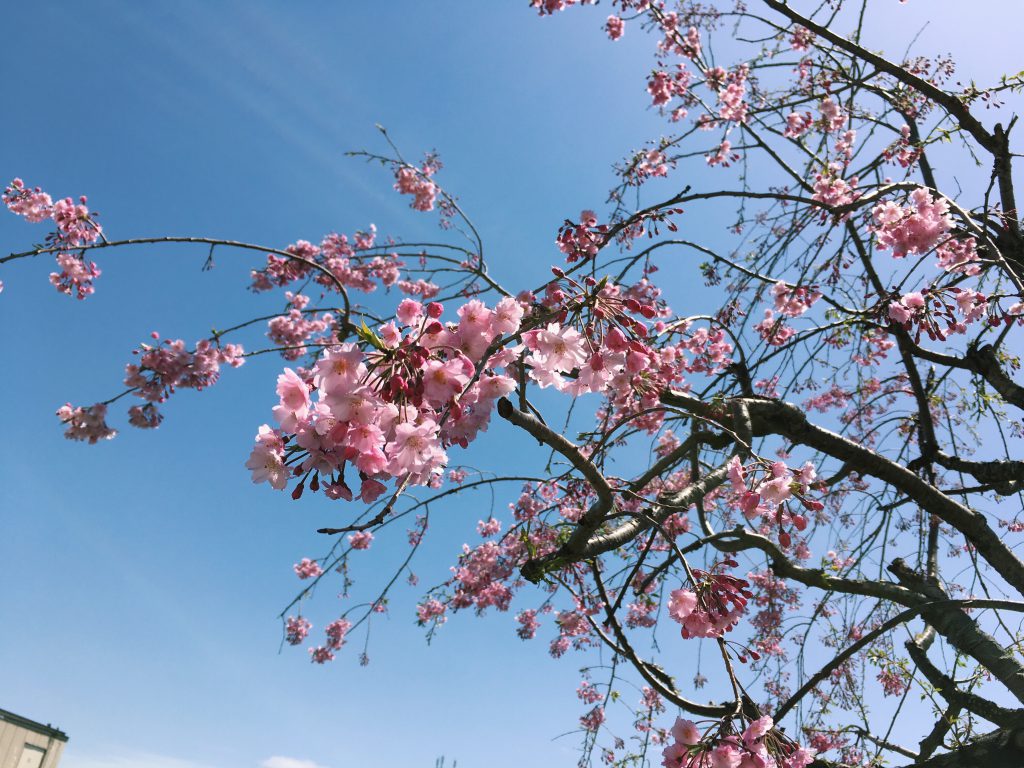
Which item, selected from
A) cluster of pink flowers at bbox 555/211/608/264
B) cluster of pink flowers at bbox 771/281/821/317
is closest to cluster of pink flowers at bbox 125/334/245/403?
cluster of pink flowers at bbox 555/211/608/264

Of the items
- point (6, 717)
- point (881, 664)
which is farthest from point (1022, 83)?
point (6, 717)

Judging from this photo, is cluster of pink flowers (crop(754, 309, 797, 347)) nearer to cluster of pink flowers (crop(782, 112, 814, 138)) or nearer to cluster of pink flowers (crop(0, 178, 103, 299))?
cluster of pink flowers (crop(782, 112, 814, 138))

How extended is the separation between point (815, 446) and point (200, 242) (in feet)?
12.2

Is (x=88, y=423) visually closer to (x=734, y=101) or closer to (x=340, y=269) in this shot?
(x=340, y=269)

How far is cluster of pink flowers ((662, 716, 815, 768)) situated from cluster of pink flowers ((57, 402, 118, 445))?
15.4 feet

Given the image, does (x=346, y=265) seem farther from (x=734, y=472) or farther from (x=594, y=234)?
(x=734, y=472)

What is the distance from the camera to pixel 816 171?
14.9ft

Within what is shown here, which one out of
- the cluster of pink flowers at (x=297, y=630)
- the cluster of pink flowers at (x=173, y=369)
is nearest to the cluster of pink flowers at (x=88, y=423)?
the cluster of pink flowers at (x=173, y=369)

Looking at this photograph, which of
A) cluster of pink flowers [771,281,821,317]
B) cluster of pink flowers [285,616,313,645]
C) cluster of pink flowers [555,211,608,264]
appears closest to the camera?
cluster of pink flowers [555,211,608,264]

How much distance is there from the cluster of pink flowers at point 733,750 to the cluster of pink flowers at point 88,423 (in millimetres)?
4701

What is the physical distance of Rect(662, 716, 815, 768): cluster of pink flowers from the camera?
168 cm

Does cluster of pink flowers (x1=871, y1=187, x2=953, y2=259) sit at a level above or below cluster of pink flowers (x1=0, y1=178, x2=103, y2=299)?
below

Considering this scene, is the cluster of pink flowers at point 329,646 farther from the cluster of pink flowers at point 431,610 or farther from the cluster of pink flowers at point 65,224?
the cluster of pink flowers at point 65,224

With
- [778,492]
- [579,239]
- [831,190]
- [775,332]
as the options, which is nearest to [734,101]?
[831,190]
